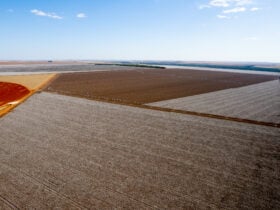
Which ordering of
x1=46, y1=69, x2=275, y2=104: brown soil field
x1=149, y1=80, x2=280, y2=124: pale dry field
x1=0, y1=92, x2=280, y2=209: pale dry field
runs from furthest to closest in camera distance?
x1=46, y1=69, x2=275, y2=104: brown soil field → x1=149, y1=80, x2=280, y2=124: pale dry field → x1=0, y1=92, x2=280, y2=209: pale dry field

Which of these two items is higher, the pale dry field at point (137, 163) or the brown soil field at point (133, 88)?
the brown soil field at point (133, 88)

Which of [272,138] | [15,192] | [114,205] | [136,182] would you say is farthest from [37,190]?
[272,138]

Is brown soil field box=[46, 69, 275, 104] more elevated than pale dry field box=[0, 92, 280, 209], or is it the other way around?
brown soil field box=[46, 69, 275, 104]

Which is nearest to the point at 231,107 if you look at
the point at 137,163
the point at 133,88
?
the point at 137,163

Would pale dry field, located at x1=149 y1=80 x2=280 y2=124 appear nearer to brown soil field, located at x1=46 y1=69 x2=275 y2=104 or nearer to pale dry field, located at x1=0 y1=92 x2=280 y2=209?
brown soil field, located at x1=46 y1=69 x2=275 y2=104

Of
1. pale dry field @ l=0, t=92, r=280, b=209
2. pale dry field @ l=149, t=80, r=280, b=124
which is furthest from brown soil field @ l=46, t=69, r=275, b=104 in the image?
pale dry field @ l=0, t=92, r=280, b=209

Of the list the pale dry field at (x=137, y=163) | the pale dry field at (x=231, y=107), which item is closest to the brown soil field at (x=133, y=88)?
the pale dry field at (x=231, y=107)

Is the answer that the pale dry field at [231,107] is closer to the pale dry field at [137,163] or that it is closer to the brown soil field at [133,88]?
the brown soil field at [133,88]

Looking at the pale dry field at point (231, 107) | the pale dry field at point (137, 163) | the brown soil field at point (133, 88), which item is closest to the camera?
the pale dry field at point (137, 163)
